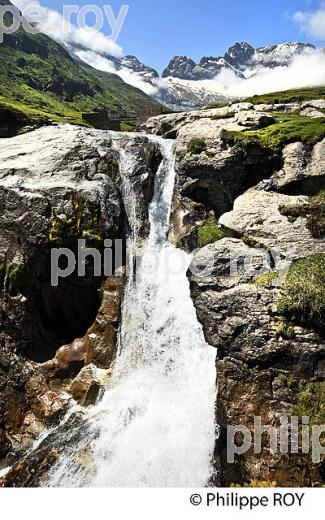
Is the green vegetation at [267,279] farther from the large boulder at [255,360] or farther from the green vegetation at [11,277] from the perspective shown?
the green vegetation at [11,277]

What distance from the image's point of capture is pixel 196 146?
3200 centimetres

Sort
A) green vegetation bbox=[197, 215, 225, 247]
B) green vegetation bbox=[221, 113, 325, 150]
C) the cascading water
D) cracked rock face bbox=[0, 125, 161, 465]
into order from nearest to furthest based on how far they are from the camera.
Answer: the cascading water → cracked rock face bbox=[0, 125, 161, 465] → green vegetation bbox=[197, 215, 225, 247] → green vegetation bbox=[221, 113, 325, 150]

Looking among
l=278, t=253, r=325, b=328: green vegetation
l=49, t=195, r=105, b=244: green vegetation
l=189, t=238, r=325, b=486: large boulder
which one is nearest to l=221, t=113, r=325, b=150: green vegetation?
l=189, t=238, r=325, b=486: large boulder

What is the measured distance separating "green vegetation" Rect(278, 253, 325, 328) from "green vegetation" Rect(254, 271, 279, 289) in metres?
0.66

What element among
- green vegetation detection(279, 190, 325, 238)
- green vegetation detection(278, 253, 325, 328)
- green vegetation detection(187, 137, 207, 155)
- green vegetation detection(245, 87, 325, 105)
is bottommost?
green vegetation detection(278, 253, 325, 328)

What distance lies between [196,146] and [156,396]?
19.6 m

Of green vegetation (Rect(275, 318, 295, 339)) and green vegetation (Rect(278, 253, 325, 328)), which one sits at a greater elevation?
green vegetation (Rect(278, 253, 325, 328))

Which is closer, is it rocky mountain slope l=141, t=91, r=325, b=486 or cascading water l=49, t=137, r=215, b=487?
cascading water l=49, t=137, r=215, b=487

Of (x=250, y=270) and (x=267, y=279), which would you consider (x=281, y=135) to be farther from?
(x=267, y=279)

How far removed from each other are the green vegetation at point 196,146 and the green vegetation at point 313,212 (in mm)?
8761

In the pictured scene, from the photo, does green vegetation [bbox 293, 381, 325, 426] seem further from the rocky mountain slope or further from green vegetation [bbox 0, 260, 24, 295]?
green vegetation [bbox 0, 260, 24, 295]

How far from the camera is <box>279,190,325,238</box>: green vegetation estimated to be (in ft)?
78.9

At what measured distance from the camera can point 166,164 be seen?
33500 mm

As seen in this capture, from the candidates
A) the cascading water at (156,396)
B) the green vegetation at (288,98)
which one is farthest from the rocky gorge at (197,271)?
the green vegetation at (288,98)
